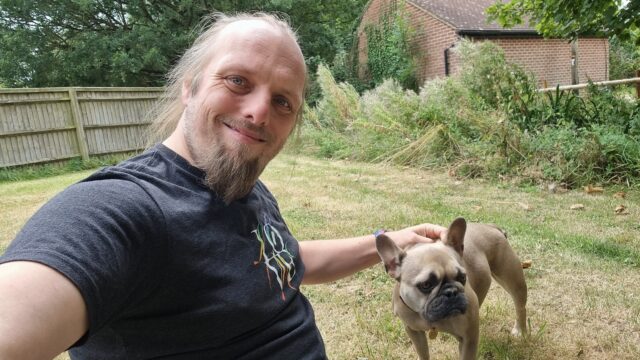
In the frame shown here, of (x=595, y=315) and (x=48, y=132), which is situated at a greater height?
(x=48, y=132)

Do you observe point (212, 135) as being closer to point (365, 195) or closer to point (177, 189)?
point (177, 189)

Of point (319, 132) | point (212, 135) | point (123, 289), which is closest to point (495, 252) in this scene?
point (212, 135)

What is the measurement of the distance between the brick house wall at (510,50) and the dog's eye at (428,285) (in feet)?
51.9

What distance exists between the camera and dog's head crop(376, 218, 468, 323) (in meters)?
2.23

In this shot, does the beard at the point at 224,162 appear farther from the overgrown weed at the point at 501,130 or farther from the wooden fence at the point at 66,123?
Result: the wooden fence at the point at 66,123

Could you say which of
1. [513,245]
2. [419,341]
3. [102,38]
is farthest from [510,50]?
[419,341]

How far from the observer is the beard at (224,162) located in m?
1.41

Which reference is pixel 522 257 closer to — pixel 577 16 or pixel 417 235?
pixel 417 235

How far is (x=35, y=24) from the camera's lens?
795 inches

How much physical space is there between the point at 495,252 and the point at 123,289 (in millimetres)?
2376

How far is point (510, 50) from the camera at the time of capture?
18.3m

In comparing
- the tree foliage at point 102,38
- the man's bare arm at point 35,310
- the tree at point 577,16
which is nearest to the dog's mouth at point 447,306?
the man's bare arm at point 35,310

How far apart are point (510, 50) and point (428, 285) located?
18.3m

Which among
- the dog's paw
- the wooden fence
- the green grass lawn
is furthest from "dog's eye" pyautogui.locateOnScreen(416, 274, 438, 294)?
the wooden fence
